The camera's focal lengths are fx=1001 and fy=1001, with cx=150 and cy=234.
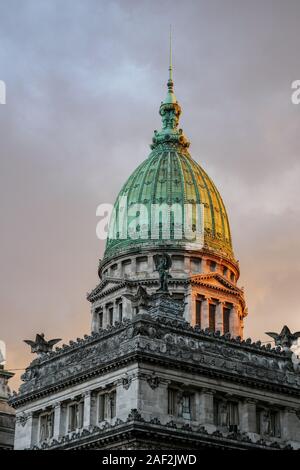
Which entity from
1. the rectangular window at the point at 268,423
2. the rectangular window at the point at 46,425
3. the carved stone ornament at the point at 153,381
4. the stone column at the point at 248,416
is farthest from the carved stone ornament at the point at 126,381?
the rectangular window at the point at 268,423

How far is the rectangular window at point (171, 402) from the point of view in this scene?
73062 millimetres

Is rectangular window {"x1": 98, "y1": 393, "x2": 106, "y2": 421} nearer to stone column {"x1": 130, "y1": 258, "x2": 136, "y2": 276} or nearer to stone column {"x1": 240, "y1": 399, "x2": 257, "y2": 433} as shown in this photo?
stone column {"x1": 240, "y1": 399, "x2": 257, "y2": 433}

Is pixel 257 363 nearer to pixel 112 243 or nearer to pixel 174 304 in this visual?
pixel 174 304

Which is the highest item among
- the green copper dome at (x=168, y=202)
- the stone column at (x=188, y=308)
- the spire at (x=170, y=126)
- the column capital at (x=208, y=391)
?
the spire at (x=170, y=126)

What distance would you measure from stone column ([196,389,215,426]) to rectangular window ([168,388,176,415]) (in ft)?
7.19

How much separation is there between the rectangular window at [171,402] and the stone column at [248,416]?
21.1 feet

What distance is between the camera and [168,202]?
342 feet

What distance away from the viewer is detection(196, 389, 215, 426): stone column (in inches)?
2933

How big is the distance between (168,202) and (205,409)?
3373cm

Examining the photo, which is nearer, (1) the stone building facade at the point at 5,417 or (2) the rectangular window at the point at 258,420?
(2) the rectangular window at the point at 258,420

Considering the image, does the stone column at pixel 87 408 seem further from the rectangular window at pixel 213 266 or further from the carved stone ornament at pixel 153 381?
the rectangular window at pixel 213 266

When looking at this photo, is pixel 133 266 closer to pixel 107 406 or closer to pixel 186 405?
pixel 107 406
